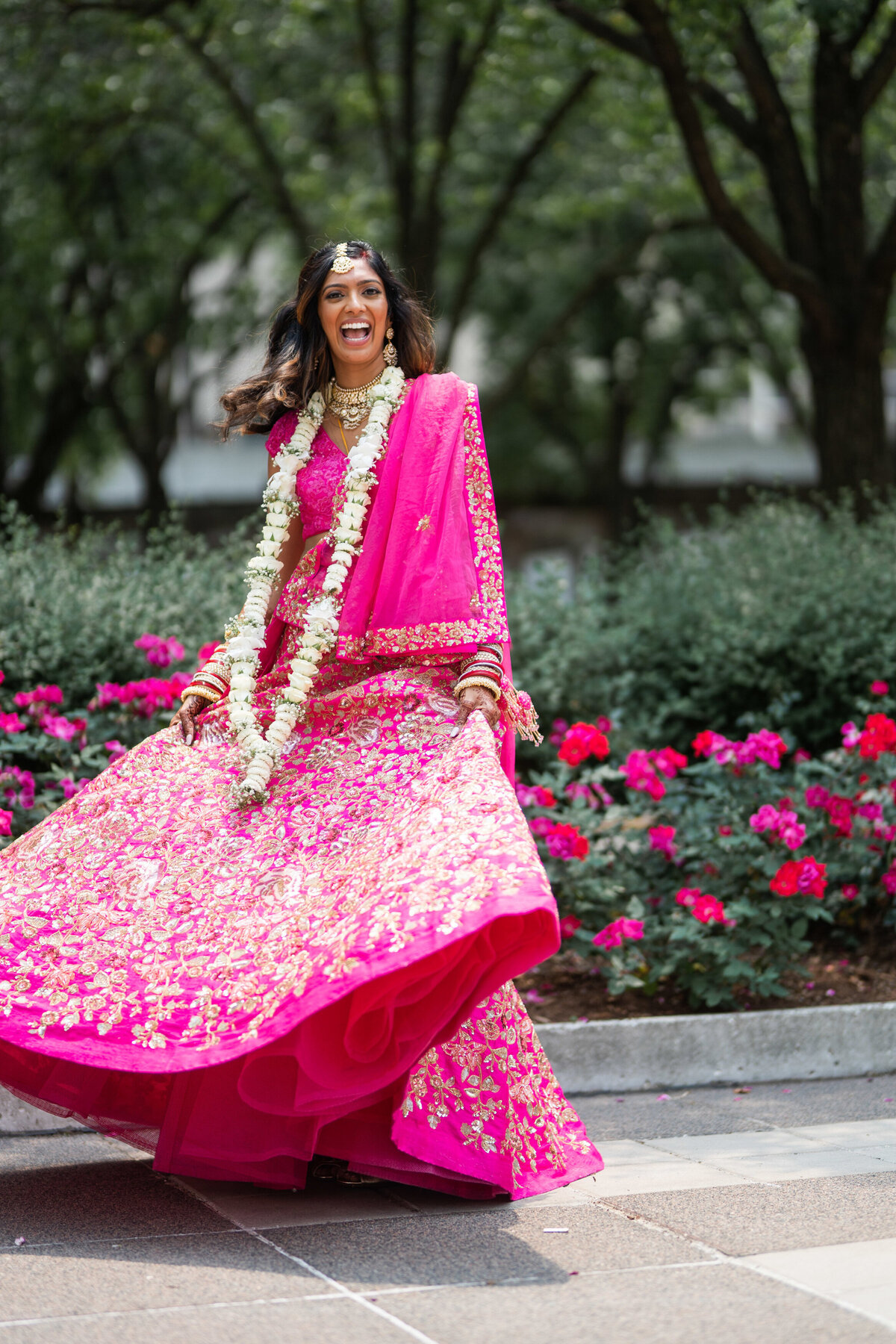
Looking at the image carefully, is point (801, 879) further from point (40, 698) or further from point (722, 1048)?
point (40, 698)

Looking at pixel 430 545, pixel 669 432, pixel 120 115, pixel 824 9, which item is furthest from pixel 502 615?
pixel 669 432

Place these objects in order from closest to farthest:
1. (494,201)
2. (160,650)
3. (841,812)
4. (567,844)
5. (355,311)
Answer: (355,311)
(567,844)
(841,812)
(160,650)
(494,201)

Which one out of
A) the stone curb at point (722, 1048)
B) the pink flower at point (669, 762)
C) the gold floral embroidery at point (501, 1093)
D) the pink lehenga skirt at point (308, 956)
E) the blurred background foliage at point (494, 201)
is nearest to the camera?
the pink lehenga skirt at point (308, 956)

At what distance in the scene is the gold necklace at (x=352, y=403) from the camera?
422cm

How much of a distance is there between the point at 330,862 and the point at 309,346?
5.07ft

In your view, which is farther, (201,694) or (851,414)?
(851,414)

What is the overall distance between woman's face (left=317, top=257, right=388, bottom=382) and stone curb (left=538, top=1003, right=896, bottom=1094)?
2.18 meters

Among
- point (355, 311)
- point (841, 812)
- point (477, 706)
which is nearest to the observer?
point (477, 706)

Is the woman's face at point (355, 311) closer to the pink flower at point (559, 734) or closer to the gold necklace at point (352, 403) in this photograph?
the gold necklace at point (352, 403)

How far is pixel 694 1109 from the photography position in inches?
182

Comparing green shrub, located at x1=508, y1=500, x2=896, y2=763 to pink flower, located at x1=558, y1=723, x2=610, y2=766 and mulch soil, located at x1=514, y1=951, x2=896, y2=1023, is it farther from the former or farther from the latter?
pink flower, located at x1=558, y1=723, x2=610, y2=766

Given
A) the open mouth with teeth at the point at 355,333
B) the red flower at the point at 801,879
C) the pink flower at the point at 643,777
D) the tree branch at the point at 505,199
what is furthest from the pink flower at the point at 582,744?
the tree branch at the point at 505,199

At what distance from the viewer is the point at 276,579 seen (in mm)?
4246

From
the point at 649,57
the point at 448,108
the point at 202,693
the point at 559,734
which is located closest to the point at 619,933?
the point at 559,734
